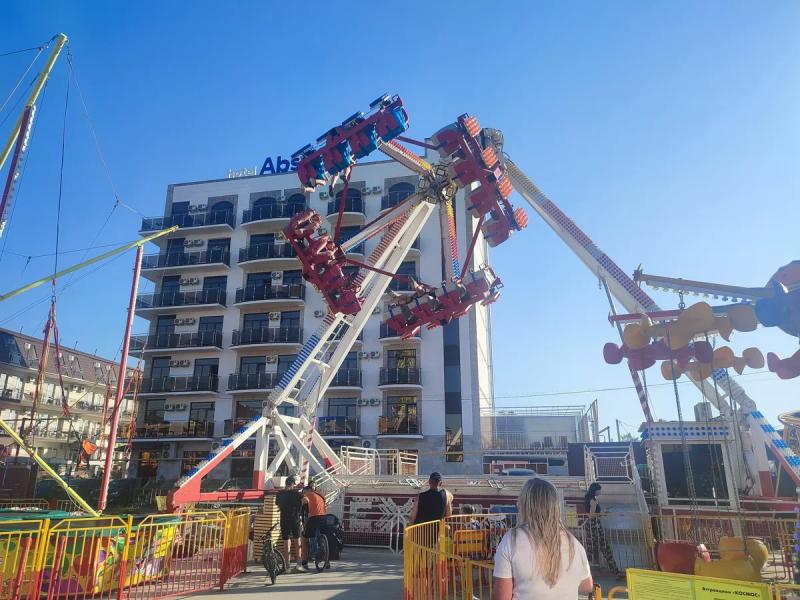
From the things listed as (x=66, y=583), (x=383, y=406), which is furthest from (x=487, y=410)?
(x=66, y=583)

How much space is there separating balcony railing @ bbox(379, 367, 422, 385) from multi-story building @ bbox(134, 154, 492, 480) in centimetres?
7

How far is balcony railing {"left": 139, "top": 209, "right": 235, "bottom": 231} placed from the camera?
41312 millimetres

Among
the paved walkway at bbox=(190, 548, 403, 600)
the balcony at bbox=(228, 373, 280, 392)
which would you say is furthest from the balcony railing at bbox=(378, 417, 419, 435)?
the paved walkway at bbox=(190, 548, 403, 600)

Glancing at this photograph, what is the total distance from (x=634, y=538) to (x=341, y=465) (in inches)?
394

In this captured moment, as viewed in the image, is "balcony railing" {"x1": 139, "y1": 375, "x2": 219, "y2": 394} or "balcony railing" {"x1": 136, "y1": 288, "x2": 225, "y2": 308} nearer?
"balcony railing" {"x1": 139, "y1": 375, "x2": 219, "y2": 394}

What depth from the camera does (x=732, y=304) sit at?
34.2ft

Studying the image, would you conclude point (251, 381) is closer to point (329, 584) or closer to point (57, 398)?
point (329, 584)

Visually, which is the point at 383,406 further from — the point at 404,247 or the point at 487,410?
the point at 404,247

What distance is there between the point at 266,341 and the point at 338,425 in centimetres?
762

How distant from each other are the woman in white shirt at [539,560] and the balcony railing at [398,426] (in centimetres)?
3088

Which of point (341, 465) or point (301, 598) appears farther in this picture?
point (341, 465)

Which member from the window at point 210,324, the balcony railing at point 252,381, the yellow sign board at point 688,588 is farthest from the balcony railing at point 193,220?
the yellow sign board at point 688,588

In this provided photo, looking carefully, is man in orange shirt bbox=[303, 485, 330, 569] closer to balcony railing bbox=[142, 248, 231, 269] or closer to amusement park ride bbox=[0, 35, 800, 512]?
amusement park ride bbox=[0, 35, 800, 512]

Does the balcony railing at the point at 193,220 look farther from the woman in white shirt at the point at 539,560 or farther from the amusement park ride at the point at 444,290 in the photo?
the woman in white shirt at the point at 539,560
